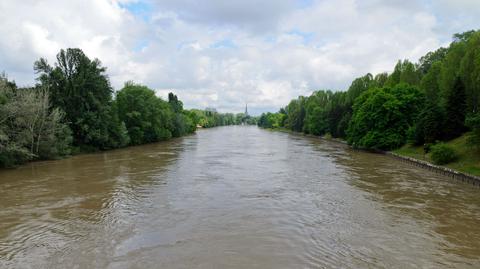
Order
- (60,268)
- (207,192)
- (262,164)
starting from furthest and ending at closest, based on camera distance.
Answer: (262,164) → (207,192) → (60,268)

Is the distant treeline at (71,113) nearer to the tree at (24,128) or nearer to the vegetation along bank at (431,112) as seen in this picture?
the tree at (24,128)

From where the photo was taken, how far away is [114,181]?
23.8 metres

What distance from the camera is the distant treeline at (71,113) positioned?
30.5 metres

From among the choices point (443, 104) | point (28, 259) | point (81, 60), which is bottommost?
point (28, 259)

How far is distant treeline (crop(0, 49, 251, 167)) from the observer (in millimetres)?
30531

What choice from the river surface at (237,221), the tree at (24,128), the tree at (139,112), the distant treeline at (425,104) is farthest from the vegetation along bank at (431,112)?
the tree at (24,128)

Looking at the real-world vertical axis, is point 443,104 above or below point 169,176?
above

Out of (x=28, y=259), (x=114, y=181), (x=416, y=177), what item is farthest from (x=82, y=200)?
(x=416, y=177)

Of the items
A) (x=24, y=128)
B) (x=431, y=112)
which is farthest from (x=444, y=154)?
(x=24, y=128)

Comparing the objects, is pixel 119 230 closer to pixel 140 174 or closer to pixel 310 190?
Answer: pixel 310 190

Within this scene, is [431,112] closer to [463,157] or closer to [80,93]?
[463,157]

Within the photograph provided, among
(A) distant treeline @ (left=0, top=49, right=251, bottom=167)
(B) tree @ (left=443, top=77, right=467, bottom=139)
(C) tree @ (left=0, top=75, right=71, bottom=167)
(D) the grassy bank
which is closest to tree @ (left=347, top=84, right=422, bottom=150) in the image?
(D) the grassy bank

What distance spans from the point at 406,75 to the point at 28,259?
5488 centimetres

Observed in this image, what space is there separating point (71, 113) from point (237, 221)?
121 ft
